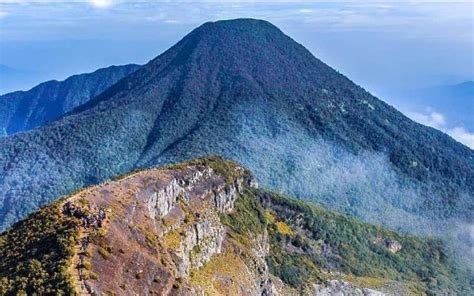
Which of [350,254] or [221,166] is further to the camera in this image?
[350,254]

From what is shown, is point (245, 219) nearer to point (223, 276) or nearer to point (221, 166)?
point (221, 166)

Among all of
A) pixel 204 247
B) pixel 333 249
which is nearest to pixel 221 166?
pixel 204 247

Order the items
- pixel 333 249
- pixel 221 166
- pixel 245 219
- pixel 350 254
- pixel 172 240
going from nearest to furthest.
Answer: pixel 172 240 → pixel 245 219 → pixel 221 166 → pixel 333 249 → pixel 350 254

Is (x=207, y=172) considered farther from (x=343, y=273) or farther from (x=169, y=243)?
(x=343, y=273)

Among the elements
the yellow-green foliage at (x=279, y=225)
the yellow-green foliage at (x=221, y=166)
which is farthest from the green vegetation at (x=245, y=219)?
the yellow-green foliage at (x=279, y=225)

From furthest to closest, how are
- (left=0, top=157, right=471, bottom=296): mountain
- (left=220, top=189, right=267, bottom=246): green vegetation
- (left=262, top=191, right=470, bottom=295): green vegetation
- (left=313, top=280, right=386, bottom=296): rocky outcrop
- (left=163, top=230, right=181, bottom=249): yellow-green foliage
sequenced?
(left=262, top=191, right=470, bottom=295): green vegetation → (left=313, top=280, right=386, bottom=296): rocky outcrop → (left=220, top=189, right=267, bottom=246): green vegetation → (left=163, top=230, right=181, bottom=249): yellow-green foliage → (left=0, top=157, right=471, bottom=296): mountain

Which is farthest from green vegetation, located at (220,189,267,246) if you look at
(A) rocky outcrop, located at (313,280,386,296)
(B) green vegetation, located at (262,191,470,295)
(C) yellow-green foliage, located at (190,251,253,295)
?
(A) rocky outcrop, located at (313,280,386,296)

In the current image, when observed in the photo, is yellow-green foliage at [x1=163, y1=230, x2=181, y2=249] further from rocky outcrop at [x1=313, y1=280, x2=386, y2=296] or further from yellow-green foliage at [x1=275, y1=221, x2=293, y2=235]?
yellow-green foliage at [x1=275, y1=221, x2=293, y2=235]
